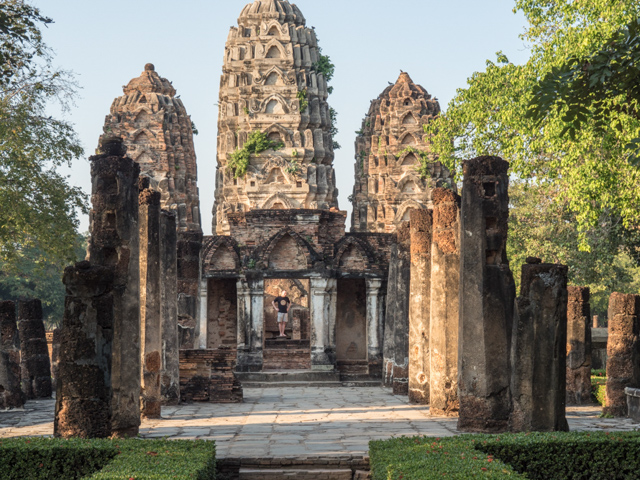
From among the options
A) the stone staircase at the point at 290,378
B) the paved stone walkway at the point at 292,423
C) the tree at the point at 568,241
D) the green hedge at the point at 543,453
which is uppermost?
the tree at the point at 568,241

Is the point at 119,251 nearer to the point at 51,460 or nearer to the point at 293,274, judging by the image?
the point at 51,460

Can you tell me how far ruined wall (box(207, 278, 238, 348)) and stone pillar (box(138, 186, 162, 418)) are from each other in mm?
11496

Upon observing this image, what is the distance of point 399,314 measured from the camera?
19.9 m

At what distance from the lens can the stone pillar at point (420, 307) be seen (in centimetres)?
1659

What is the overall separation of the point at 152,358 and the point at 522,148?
34.7 feet

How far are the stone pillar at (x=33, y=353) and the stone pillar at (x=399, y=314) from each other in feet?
22.5

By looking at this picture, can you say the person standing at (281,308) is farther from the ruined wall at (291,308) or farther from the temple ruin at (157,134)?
the temple ruin at (157,134)

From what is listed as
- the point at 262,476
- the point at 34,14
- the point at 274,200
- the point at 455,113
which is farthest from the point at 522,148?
the point at 274,200

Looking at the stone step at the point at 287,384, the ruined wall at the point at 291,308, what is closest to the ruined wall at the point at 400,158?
the ruined wall at the point at 291,308

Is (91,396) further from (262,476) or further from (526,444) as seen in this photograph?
(526,444)

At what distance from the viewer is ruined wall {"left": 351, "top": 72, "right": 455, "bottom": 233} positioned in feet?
127

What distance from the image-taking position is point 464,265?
478 inches

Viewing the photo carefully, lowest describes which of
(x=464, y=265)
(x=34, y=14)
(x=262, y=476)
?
(x=262, y=476)

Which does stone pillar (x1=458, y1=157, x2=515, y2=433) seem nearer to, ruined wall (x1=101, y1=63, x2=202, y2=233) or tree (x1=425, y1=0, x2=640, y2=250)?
tree (x1=425, y1=0, x2=640, y2=250)
